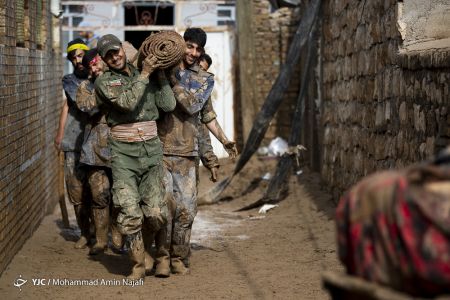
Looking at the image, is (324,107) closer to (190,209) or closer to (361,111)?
(361,111)

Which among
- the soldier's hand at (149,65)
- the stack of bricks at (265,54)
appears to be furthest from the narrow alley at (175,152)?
the stack of bricks at (265,54)

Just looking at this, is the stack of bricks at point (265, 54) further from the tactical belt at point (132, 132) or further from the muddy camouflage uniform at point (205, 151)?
the tactical belt at point (132, 132)

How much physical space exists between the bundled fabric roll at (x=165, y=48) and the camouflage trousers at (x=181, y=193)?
895 mm

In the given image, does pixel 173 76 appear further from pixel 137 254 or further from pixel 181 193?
pixel 137 254

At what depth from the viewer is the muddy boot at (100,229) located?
885cm

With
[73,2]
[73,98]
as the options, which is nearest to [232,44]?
[73,2]

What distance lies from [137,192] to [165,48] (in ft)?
3.74

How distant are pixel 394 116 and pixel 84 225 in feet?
10.8

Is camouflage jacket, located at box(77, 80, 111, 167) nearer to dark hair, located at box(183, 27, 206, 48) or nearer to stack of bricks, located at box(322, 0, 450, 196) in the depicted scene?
dark hair, located at box(183, 27, 206, 48)

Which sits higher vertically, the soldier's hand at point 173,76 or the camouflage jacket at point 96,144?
the soldier's hand at point 173,76

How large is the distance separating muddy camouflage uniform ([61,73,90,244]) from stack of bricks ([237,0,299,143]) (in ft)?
22.9

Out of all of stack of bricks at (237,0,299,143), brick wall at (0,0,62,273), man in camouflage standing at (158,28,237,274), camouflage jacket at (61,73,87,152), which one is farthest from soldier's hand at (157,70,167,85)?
stack of bricks at (237,0,299,143)

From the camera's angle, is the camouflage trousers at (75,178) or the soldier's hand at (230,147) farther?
the camouflage trousers at (75,178)

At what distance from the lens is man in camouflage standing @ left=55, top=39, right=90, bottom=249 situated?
9273 millimetres
